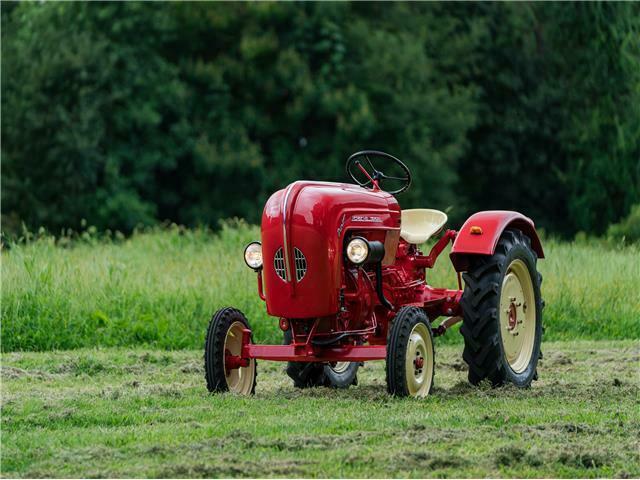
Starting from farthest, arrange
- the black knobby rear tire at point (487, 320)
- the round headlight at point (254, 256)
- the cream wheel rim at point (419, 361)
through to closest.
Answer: the black knobby rear tire at point (487, 320), the round headlight at point (254, 256), the cream wheel rim at point (419, 361)

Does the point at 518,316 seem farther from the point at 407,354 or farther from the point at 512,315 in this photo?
the point at 407,354

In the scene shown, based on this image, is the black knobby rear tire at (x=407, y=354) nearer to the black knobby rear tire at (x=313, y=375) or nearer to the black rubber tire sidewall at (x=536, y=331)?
the black rubber tire sidewall at (x=536, y=331)

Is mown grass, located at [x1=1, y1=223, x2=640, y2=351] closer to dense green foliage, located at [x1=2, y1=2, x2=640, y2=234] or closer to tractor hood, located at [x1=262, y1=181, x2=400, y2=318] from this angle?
tractor hood, located at [x1=262, y1=181, x2=400, y2=318]

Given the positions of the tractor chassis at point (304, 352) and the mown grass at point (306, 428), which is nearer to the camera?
the mown grass at point (306, 428)

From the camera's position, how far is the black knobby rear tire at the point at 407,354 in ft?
23.9

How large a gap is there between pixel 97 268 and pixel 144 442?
23.5 ft

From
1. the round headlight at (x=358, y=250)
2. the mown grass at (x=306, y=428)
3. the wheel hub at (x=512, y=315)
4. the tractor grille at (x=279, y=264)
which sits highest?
the round headlight at (x=358, y=250)

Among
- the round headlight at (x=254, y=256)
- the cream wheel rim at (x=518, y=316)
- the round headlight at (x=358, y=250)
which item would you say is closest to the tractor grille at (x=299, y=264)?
the round headlight at (x=358, y=250)

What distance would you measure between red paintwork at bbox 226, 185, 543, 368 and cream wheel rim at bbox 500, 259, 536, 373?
0.61 meters

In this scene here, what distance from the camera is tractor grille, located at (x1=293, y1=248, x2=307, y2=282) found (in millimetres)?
7531

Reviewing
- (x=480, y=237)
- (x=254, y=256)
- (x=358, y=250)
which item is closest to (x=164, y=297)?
(x=254, y=256)

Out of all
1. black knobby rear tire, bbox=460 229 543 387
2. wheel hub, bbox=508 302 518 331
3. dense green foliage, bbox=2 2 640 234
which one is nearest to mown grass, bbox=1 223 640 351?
wheel hub, bbox=508 302 518 331

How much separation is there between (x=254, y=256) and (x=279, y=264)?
13.5 inches

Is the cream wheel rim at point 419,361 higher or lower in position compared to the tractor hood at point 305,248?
lower
